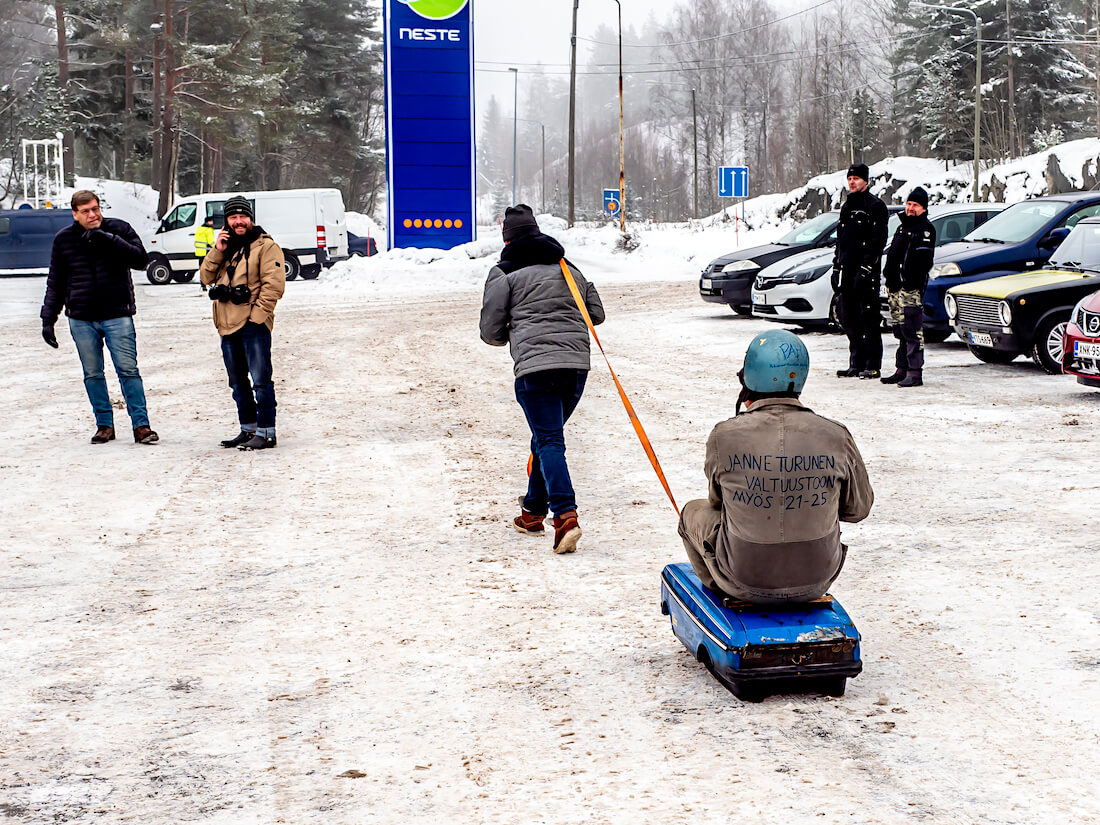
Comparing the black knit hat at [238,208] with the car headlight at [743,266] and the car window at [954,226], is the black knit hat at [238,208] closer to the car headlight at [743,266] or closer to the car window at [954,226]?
the car window at [954,226]

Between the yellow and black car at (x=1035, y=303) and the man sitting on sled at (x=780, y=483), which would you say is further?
the yellow and black car at (x=1035, y=303)

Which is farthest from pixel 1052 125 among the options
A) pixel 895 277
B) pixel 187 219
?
pixel 895 277

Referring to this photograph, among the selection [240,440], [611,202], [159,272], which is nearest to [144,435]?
[240,440]

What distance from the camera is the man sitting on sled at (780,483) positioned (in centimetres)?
417

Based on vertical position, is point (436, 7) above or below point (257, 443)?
above

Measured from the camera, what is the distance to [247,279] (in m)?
8.98

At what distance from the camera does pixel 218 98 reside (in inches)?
1825

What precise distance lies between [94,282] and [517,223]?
13.9 ft

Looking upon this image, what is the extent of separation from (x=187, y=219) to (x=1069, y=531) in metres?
29.9

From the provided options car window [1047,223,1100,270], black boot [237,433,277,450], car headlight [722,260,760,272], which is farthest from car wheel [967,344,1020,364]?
black boot [237,433,277,450]

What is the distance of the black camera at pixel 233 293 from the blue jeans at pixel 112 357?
2.84 ft

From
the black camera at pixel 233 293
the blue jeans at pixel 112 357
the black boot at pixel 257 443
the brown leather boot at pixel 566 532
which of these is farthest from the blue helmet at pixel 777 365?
→ the blue jeans at pixel 112 357

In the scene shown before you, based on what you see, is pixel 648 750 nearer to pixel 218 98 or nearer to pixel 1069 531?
pixel 1069 531

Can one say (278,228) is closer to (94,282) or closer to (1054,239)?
(1054,239)
